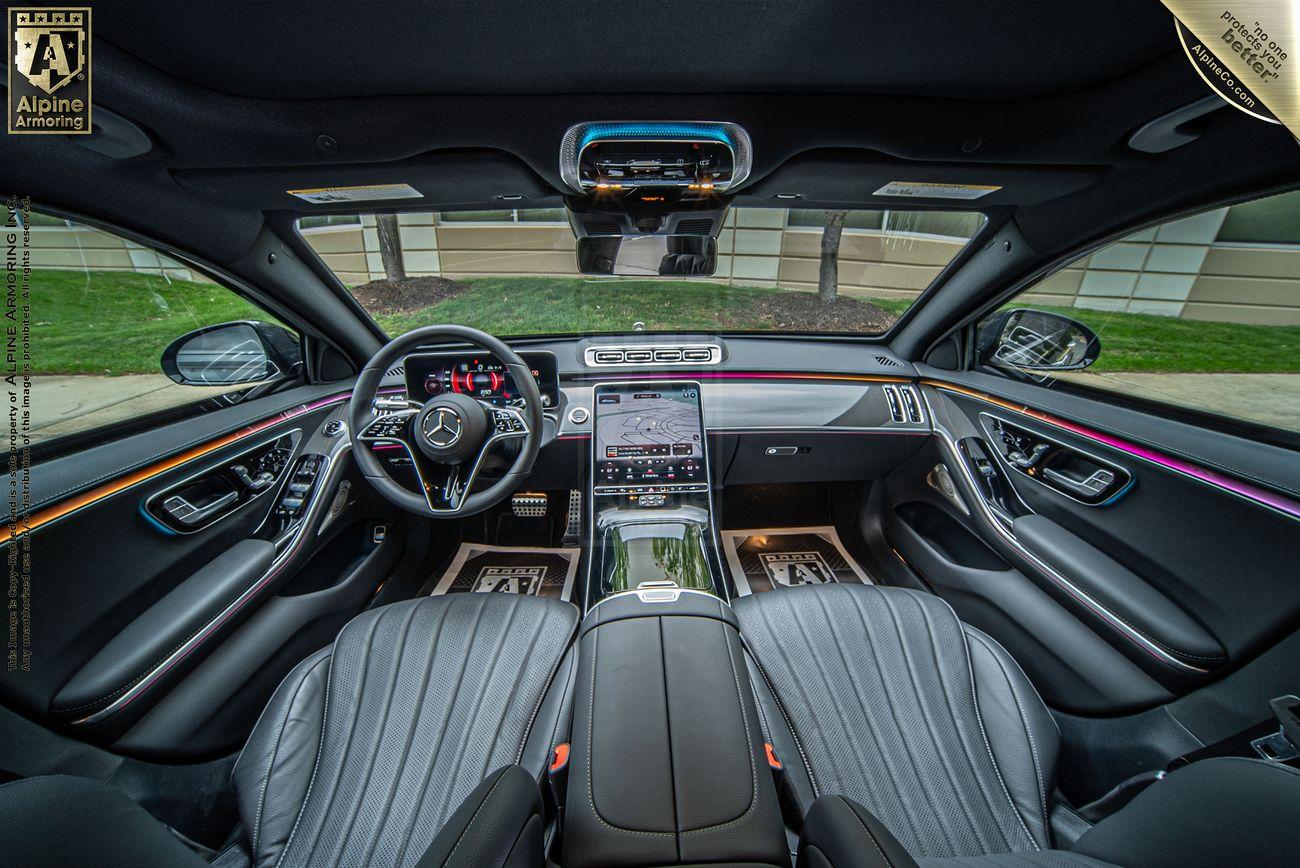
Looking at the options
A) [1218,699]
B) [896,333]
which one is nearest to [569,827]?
[1218,699]

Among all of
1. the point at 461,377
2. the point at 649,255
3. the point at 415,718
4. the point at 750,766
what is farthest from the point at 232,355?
the point at 750,766

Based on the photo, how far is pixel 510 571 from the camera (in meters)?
2.77

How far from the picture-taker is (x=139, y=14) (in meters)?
1.03

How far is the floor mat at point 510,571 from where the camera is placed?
261 centimetres

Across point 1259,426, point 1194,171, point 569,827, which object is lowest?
point 569,827

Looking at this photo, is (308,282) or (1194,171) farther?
(308,282)

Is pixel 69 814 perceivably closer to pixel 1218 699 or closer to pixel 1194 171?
pixel 1218 699

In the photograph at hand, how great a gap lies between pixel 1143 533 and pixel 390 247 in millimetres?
3366

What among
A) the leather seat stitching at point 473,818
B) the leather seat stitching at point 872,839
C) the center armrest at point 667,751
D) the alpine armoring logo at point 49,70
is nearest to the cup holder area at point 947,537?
the center armrest at point 667,751

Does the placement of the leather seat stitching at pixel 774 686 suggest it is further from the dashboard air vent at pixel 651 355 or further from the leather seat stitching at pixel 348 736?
the dashboard air vent at pixel 651 355

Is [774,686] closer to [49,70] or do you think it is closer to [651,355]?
[651,355]

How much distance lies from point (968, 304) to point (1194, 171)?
903mm

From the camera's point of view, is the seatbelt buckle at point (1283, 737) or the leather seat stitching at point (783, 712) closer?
the seatbelt buckle at point (1283, 737)

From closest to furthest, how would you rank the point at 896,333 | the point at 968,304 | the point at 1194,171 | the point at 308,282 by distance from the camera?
the point at 1194,171 < the point at 308,282 < the point at 968,304 < the point at 896,333
